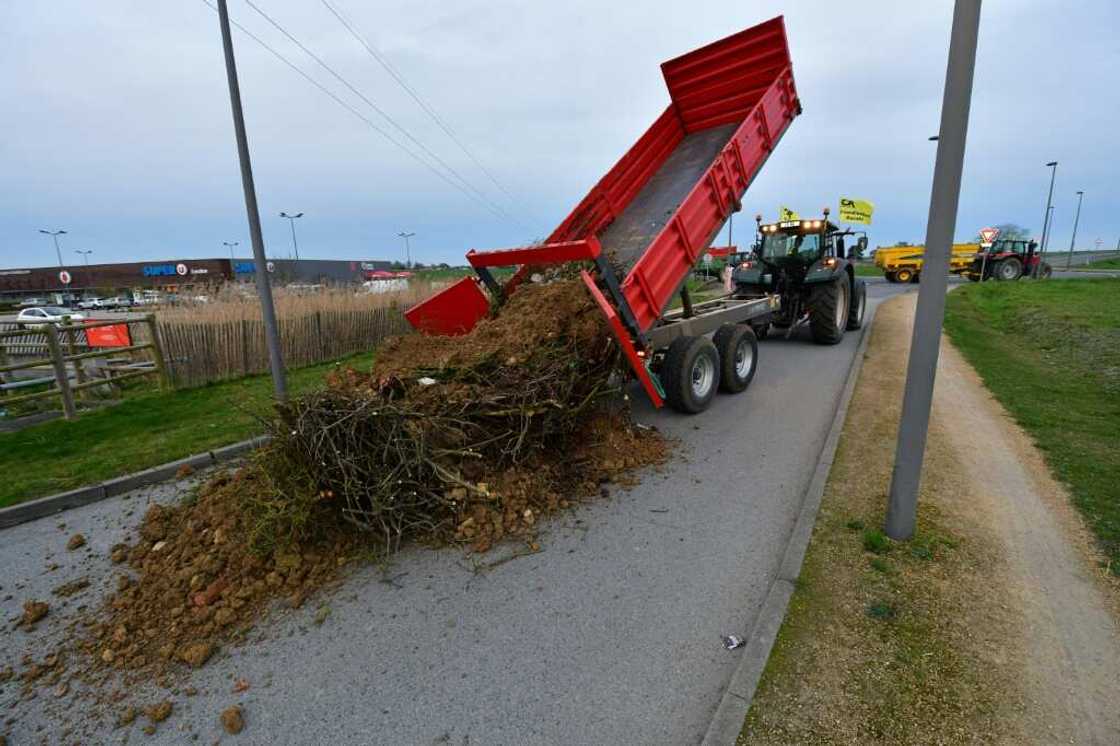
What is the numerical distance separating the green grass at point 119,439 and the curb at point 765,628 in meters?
4.04

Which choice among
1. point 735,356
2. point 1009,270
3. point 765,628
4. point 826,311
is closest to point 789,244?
point 826,311

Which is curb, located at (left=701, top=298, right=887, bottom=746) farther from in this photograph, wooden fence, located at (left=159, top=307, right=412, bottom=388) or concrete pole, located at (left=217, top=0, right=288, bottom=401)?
wooden fence, located at (left=159, top=307, right=412, bottom=388)

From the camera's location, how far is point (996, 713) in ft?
7.34

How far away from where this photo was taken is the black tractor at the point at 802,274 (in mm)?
9930

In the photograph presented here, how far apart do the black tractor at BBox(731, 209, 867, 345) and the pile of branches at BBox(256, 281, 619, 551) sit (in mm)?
6113

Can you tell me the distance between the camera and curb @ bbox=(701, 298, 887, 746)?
226 cm

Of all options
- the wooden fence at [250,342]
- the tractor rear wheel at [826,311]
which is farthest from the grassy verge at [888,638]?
the wooden fence at [250,342]

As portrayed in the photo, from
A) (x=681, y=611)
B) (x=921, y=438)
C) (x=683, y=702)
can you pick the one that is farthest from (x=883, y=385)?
(x=683, y=702)

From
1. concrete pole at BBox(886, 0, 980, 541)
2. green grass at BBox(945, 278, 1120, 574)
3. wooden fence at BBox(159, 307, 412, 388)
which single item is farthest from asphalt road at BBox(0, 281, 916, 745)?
wooden fence at BBox(159, 307, 412, 388)

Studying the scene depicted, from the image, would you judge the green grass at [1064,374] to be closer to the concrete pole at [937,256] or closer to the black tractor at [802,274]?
the concrete pole at [937,256]

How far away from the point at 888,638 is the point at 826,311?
8459 mm

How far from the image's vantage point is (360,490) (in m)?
3.62

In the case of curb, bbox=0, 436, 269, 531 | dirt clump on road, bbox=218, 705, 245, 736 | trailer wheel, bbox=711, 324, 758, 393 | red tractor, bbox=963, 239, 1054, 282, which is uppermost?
red tractor, bbox=963, 239, 1054, 282

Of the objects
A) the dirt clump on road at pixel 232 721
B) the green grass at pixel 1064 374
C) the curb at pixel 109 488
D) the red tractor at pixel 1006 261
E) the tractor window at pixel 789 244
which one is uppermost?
the tractor window at pixel 789 244
